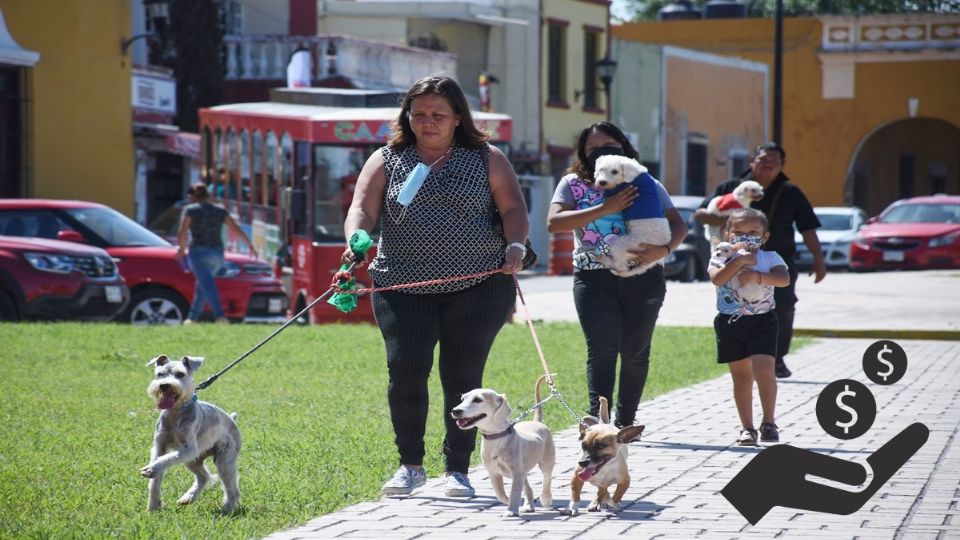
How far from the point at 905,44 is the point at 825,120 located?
320 cm

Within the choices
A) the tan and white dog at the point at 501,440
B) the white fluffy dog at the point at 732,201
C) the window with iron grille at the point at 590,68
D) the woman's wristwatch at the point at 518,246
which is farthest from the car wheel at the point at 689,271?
the tan and white dog at the point at 501,440

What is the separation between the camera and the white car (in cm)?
3519

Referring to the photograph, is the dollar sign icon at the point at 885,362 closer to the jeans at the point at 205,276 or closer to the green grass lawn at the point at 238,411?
the green grass lawn at the point at 238,411

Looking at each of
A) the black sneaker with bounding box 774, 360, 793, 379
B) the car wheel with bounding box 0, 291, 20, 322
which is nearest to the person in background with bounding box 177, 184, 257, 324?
the car wheel with bounding box 0, 291, 20, 322

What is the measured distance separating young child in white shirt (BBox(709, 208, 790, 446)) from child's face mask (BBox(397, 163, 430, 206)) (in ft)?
7.32

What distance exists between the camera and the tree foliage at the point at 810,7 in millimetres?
68125

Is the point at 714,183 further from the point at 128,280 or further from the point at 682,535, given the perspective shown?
the point at 682,535

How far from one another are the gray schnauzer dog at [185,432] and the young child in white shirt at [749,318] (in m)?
3.27

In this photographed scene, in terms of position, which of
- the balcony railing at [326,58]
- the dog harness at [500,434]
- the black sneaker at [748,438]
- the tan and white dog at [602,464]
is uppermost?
the balcony railing at [326,58]

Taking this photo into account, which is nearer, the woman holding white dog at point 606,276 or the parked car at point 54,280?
the woman holding white dog at point 606,276

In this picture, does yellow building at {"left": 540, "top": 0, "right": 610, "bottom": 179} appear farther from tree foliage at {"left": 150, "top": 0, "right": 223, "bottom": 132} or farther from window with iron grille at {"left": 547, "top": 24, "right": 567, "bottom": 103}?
tree foliage at {"left": 150, "top": 0, "right": 223, "bottom": 132}

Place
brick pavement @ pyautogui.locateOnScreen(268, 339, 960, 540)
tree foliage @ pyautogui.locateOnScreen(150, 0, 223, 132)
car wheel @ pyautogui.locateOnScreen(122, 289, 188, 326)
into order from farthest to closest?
tree foliage @ pyautogui.locateOnScreen(150, 0, 223, 132) < car wheel @ pyautogui.locateOnScreen(122, 289, 188, 326) < brick pavement @ pyautogui.locateOnScreen(268, 339, 960, 540)

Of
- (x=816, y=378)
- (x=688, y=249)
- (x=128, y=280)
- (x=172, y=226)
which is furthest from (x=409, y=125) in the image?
(x=688, y=249)

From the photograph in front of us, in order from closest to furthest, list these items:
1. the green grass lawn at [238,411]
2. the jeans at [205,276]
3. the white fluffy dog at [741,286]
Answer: the green grass lawn at [238,411] < the white fluffy dog at [741,286] < the jeans at [205,276]
